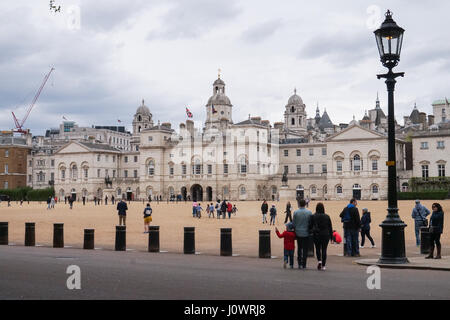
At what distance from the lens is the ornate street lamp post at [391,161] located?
15.2 meters

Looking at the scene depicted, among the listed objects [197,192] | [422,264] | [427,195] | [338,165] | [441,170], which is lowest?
[422,264]

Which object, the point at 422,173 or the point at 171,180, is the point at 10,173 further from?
the point at 422,173

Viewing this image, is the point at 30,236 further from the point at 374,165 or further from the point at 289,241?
the point at 374,165

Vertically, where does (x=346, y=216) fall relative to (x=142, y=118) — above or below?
below

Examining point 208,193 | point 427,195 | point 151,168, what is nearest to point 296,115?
point 208,193

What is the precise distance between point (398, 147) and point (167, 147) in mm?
38403

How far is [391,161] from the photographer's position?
15.3 metres

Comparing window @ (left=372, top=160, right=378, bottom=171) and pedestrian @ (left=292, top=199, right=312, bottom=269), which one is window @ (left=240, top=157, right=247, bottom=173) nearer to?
window @ (left=372, top=160, right=378, bottom=171)

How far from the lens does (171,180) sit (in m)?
103

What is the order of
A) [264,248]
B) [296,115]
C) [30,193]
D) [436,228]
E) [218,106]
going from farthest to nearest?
[296,115] → [218,106] → [30,193] → [264,248] → [436,228]

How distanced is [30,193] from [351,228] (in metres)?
96.3
